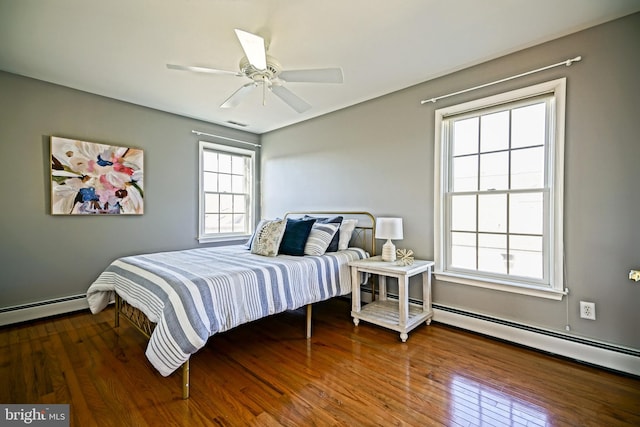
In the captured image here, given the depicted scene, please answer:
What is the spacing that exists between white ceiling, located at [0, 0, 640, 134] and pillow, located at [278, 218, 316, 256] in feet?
5.05

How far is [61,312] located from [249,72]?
333 cm

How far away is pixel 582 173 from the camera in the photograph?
2.21 meters

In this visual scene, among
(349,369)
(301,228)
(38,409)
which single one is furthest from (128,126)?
(349,369)

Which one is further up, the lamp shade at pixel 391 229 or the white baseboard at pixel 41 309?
the lamp shade at pixel 391 229

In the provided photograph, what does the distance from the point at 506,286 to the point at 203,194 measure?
399 cm

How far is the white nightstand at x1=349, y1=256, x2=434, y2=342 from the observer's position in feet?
8.51

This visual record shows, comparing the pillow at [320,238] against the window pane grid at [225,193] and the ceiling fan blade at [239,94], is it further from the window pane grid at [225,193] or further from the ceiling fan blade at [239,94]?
the window pane grid at [225,193]

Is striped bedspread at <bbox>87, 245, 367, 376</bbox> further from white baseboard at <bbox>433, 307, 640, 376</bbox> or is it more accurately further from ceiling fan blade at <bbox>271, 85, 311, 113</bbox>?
ceiling fan blade at <bbox>271, 85, 311, 113</bbox>

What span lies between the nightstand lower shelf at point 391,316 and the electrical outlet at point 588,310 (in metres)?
1.18

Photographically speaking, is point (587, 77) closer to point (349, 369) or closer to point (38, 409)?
point (349, 369)

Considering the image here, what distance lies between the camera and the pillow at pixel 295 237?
2.99m

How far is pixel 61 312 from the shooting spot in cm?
318

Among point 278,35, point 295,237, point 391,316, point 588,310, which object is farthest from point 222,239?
point 588,310

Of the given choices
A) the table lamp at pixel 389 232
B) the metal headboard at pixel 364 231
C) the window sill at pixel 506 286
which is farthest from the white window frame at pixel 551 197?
the metal headboard at pixel 364 231
